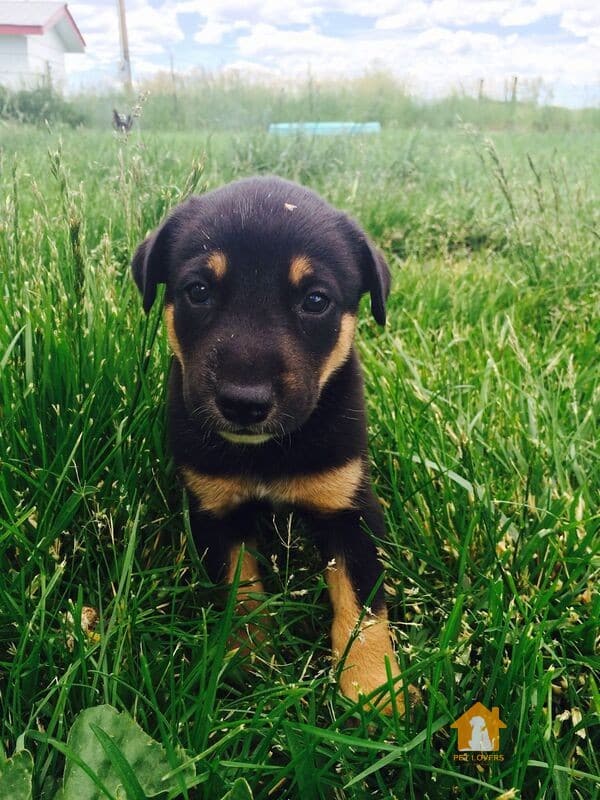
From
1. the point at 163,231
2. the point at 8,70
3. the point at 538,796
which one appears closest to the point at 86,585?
the point at 163,231

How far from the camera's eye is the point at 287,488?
81.4 inches

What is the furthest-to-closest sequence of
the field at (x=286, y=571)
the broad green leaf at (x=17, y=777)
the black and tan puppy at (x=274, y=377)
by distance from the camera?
the black and tan puppy at (x=274, y=377)
the field at (x=286, y=571)
the broad green leaf at (x=17, y=777)

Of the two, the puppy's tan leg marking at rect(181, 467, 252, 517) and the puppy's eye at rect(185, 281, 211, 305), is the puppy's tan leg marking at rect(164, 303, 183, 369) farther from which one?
the puppy's tan leg marking at rect(181, 467, 252, 517)

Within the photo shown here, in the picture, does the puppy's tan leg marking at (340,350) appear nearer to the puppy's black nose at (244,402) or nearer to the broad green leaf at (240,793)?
the puppy's black nose at (244,402)

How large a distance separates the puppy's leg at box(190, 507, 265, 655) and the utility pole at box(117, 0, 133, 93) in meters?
6.27

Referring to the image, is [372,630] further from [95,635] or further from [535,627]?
[95,635]

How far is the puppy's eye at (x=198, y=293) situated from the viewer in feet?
6.26

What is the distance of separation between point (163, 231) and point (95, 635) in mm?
1213

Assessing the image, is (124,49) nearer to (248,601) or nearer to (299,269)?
(299,269)

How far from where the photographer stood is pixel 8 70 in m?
8.62

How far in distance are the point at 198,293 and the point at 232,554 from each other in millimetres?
829

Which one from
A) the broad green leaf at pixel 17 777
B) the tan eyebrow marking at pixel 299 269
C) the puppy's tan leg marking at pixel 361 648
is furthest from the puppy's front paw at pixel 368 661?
the tan eyebrow marking at pixel 299 269

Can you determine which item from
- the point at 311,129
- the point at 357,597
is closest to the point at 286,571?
the point at 357,597

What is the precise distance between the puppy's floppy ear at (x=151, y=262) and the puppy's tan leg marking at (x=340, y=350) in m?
0.62
